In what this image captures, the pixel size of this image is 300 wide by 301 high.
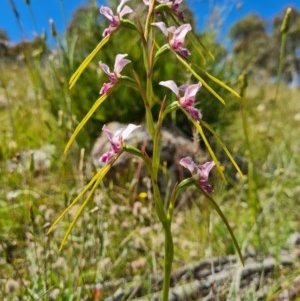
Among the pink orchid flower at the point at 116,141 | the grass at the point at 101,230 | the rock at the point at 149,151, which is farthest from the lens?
the rock at the point at 149,151

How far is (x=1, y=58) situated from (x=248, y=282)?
119 inches

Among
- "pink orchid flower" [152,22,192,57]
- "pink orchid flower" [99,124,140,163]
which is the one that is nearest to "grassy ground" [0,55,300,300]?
"pink orchid flower" [99,124,140,163]

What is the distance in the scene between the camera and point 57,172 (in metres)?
3.31

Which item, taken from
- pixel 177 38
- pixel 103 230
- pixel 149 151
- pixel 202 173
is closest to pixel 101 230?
pixel 103 230

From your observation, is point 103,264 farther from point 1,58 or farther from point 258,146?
point 1,58

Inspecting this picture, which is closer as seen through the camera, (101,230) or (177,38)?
(177,38)

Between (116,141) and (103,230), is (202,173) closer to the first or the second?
(116,141)

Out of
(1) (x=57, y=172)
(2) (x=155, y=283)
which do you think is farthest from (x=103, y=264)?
(1) (x=57, y=172)

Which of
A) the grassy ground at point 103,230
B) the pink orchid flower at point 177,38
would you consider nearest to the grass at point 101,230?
the grassy ground at point 103,230

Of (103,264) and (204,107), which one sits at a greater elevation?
(204,107)

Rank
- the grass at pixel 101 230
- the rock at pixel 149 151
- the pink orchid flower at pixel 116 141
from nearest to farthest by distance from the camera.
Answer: the pink orchid flower at pixel 116 141 < the grass at pixel 101 230 < the rock at pixel 149 151

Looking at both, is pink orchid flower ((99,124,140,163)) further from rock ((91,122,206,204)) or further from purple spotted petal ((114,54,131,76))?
rock ((91,122,206,204))

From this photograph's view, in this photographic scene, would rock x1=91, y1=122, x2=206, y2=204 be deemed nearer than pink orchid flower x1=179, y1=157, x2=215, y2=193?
No

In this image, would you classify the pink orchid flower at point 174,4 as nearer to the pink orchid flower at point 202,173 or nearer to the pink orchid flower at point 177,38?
the pink orchid flower at point 177,38
